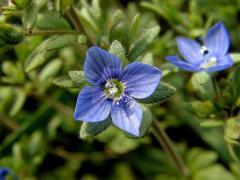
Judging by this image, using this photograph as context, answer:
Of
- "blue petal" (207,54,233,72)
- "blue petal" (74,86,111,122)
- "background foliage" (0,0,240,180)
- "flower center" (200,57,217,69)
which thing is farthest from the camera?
"background foliage" (0,0,240,180)

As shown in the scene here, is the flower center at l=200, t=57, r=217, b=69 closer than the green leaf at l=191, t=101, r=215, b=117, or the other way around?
the green leaf at l=191, t=101, r=215, b=117

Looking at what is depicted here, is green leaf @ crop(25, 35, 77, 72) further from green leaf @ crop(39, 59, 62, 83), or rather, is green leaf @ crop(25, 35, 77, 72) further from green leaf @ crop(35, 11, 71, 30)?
green leaf @ crop(39, 59, 62, 83)

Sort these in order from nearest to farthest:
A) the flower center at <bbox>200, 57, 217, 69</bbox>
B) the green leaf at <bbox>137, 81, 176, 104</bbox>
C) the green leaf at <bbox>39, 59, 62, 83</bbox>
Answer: the green leaf at <bbox>137, 81, 176, 104</bbox>
the flower center at <bbox>200, 57, 217, 69</bbox>
the green leaf at <bbox>39, 59, 62, 83</bbox>

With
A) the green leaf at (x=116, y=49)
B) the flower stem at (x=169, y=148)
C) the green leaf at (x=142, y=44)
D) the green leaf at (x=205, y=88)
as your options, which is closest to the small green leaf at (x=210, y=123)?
the green leaf at (x=205, y=88)

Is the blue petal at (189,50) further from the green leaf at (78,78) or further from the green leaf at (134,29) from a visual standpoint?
the green leaf at (78,78)

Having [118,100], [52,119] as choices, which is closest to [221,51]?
[118,100]

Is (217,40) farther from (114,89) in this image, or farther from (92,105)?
(92,105)

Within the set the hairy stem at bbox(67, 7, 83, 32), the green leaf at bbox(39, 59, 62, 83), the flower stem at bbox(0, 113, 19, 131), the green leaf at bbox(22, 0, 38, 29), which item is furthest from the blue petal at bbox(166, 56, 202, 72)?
the flower stem at bbox(0, 113, 19, 131)

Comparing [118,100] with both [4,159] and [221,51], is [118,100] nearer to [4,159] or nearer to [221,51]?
[221,51]
